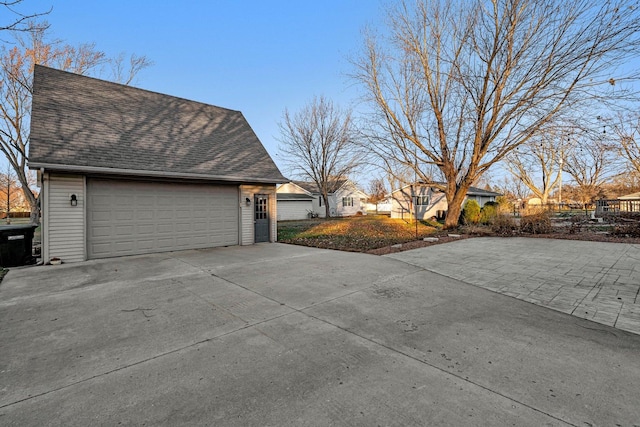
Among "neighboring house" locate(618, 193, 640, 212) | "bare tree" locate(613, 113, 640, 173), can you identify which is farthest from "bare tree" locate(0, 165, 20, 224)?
"bare tree" locate(613, 113, 640, 173)

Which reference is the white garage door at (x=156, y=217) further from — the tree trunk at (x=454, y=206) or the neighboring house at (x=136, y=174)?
the tree trunk at (x=454, y=206)

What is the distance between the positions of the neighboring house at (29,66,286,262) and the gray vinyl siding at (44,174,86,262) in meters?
0.02

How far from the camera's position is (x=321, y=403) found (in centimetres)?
208

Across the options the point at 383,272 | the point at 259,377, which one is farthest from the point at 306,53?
the point at 259,377

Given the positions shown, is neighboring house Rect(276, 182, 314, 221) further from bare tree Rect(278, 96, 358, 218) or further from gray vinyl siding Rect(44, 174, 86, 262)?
gray vinyl siding Rect(44, 174, 86, 262)

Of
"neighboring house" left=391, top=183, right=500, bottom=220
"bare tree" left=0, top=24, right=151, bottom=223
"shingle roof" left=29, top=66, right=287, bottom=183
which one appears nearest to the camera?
"shingle roof" left=29, top=66, right=287, bottom=183

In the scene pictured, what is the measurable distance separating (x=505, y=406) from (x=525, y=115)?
44.7 ft

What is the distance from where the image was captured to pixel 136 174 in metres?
7.79

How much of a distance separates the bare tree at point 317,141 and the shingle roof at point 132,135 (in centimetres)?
1455

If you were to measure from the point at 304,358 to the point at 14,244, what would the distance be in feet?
28.2

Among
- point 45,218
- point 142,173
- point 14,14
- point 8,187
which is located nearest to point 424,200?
point 142,173

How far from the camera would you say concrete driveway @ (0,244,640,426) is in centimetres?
201

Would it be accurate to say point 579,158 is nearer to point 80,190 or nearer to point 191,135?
point 191,135

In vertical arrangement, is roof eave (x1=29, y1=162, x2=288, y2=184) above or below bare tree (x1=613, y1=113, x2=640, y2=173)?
below
